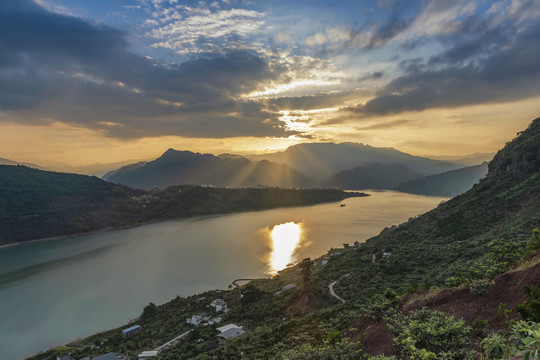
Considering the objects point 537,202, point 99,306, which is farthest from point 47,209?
point 537,202

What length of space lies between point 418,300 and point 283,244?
64.0 meters

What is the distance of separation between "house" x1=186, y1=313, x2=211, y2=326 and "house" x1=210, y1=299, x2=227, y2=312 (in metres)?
1.95

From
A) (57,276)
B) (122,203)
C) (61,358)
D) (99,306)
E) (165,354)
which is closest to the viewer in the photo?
(165,354)

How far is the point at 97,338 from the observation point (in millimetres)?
34031

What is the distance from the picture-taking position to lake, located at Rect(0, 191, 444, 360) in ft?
133

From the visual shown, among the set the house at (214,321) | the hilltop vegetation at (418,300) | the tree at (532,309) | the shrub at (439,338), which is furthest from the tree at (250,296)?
the tree at (532,309)

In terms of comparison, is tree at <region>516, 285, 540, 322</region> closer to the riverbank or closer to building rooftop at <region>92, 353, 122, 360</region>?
building rooftop at <region>92, 353, 122, 360</region>

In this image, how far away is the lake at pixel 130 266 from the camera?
40.5 m

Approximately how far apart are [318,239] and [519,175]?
4657 centimetres

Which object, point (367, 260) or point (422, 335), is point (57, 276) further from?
point (422, 335)

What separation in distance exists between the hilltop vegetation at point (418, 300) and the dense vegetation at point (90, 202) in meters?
84.9

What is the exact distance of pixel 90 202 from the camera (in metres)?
125

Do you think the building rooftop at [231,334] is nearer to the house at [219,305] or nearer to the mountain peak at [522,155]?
the house at [219,305]

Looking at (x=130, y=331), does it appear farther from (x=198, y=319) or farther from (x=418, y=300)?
(x=418, y=300)
